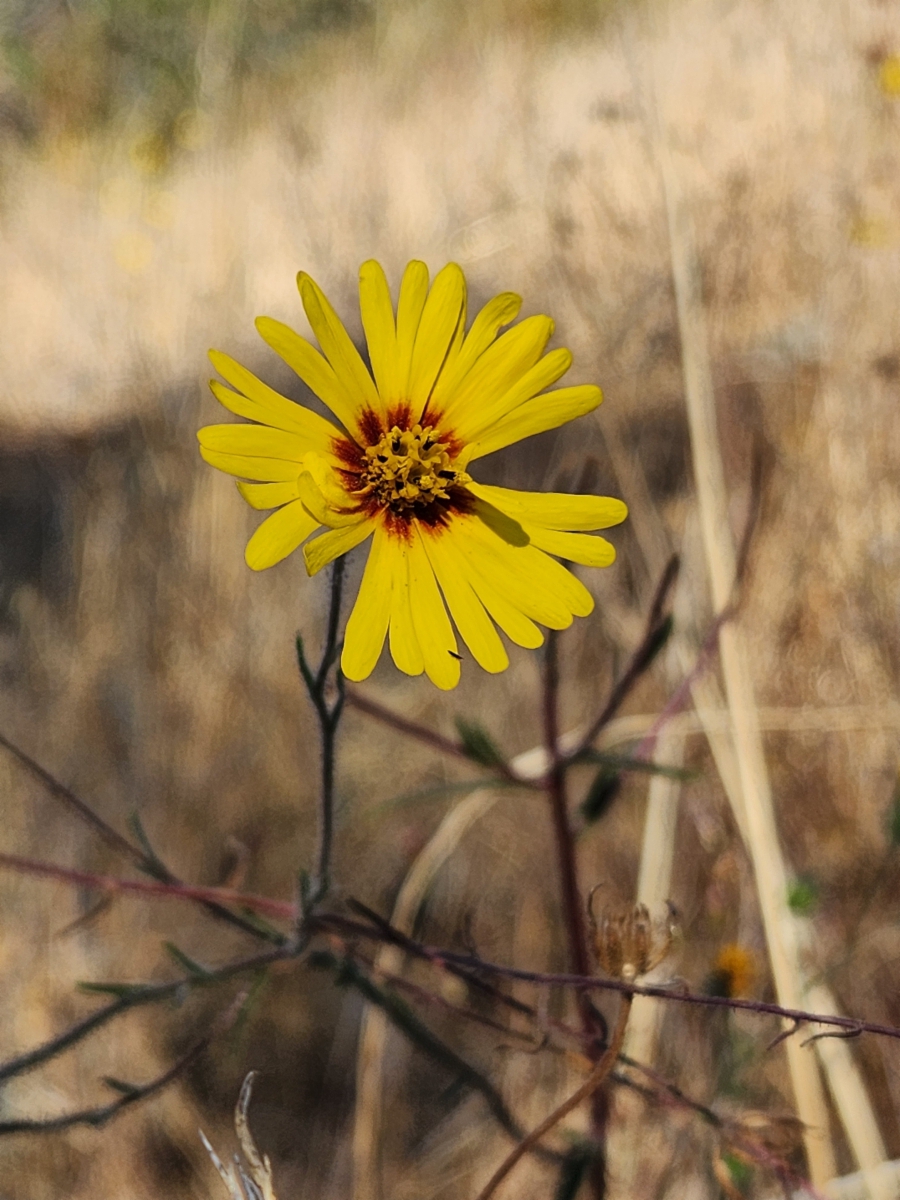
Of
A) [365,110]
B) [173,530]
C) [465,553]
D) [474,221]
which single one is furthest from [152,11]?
Answer: [465,553]

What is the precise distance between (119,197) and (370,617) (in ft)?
18.1

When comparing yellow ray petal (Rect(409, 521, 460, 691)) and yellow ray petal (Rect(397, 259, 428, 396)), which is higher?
yellow ray petal (Rect(397, 259, 428, 396))

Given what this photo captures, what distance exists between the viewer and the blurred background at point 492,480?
9.35 feet

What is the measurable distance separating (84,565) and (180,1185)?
7.99 feet

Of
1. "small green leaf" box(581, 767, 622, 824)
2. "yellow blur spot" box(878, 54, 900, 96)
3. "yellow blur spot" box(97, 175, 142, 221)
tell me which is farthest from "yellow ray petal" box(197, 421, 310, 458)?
"yellow blur spot" box(97, 175, 142, 221)

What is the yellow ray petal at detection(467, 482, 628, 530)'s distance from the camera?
58.4 inches

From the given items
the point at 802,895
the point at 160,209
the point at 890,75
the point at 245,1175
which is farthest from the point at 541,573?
the point at 160,209

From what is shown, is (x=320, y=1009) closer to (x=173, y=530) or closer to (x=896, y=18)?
(x=173, y=530)

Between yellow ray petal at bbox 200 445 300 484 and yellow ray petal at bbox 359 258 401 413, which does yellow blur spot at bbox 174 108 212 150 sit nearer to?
yellow ray petal at bbox 359 258 401 413

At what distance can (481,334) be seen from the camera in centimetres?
150

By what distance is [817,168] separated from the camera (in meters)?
3.94

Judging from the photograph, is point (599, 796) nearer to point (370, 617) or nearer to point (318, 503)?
point (370, 617)

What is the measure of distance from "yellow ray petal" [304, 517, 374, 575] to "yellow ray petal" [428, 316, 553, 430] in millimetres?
293

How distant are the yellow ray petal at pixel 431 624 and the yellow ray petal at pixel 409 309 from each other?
324mm
